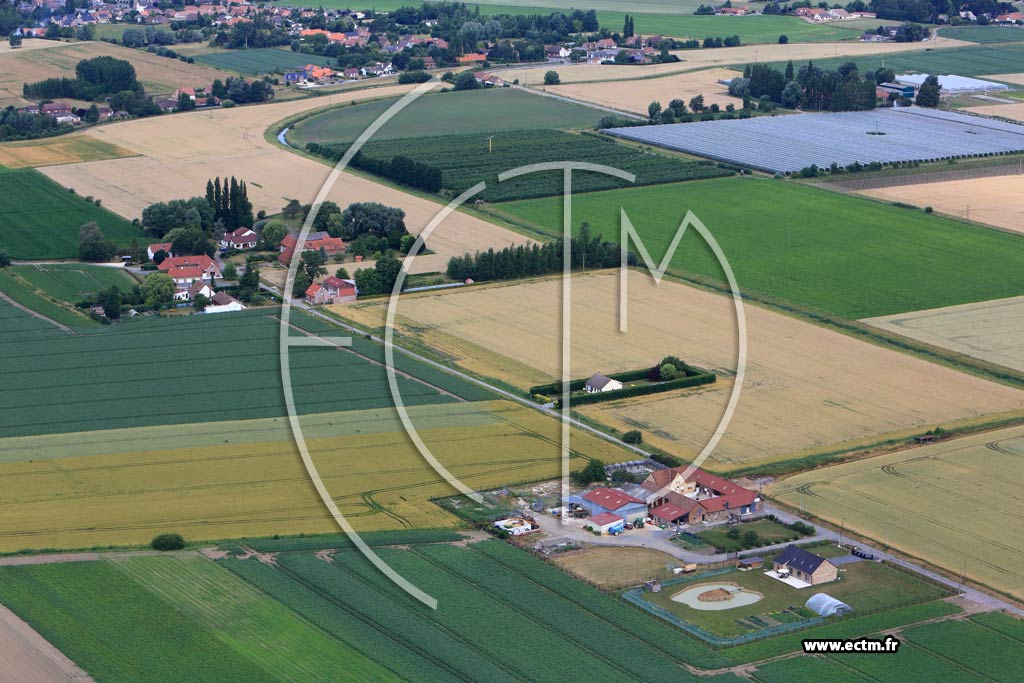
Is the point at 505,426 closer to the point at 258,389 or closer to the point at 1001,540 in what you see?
the point at 258,389

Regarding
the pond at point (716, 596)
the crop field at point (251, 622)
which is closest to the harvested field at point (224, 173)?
the crop field at point (251, 622)

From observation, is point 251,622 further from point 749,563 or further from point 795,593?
point 795,593

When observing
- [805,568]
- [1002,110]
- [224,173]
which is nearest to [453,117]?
[224,173]

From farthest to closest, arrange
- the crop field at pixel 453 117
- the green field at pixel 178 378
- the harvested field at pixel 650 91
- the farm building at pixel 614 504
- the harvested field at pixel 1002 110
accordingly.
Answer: the harvested field at pixel 650 91
the harvested field at pixel 1002 110
the crop field at pixel 453 117
the green field at pixel 178 378
the farm building at pixel 614 504

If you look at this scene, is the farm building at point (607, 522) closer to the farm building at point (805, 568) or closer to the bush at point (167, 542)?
the farm building at point (805, 568)

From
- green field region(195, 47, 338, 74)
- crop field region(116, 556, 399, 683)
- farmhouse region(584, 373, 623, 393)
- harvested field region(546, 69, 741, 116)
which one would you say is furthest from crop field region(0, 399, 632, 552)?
green field region(195, 47, 338, 74)
